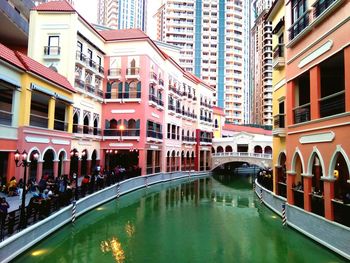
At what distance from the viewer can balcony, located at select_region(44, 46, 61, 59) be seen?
2548 cm

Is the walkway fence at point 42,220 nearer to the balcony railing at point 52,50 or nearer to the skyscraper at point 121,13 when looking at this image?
the balcony railing at point 52,50

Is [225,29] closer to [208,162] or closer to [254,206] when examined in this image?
[208,162]

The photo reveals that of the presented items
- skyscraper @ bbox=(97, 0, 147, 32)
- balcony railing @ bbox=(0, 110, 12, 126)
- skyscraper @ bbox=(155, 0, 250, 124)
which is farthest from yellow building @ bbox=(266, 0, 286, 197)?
skyscraper @ bbox=(97, 0, 147, 32)

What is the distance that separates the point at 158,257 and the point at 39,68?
14.2 meters

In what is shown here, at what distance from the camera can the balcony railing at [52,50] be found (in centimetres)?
2558

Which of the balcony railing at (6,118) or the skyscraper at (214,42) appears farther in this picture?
the skyscraper at (214,42)

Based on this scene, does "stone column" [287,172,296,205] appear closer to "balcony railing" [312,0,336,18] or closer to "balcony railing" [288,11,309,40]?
"balcony railing" [288,11,309,40]

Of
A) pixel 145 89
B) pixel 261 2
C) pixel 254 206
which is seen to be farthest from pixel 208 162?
pixel 261 2

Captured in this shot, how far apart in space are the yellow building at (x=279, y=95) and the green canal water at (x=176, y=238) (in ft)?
7.65

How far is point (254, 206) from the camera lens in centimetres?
2214

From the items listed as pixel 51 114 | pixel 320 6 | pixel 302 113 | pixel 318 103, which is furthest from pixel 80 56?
pixel 318 103

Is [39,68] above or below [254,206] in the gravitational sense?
above

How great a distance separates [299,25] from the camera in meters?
14.8

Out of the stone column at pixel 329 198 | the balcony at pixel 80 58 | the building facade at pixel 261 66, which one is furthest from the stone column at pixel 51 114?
the building facade at pixel 261 66
